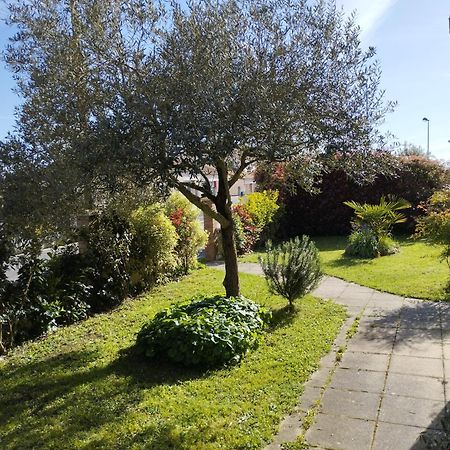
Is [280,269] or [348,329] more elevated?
[280,269]

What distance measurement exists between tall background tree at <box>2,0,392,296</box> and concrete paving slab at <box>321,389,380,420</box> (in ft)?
7.44

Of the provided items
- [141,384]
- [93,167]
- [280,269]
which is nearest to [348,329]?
[280,269]

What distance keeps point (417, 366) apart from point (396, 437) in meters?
1.47

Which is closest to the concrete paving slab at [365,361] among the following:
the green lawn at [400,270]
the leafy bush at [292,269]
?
the leafy bush at [292,269]

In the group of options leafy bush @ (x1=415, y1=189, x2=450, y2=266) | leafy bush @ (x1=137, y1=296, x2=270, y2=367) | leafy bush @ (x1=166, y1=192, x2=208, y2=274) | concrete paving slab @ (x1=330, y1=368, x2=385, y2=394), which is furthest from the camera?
leafy bush @ (x1=166, y1=192, x2=208, y2=274)

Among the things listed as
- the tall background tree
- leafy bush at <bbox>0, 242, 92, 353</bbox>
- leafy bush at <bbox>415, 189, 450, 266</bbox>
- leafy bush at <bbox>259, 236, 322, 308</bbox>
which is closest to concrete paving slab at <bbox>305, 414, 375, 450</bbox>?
the tall background tree

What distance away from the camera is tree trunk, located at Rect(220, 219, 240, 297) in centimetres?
573

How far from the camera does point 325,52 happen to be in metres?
4.44

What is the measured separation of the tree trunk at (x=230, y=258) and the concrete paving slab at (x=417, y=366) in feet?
7.01

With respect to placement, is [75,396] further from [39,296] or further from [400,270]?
[400,270]

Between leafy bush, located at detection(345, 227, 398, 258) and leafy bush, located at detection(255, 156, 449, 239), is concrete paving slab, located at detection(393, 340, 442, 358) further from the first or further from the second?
leafy bush, located at detection(255, 156, 449, 239)

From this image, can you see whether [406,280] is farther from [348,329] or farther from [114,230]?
[114,230]

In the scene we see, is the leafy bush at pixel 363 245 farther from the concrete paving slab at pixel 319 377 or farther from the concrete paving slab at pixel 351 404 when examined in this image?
the concrete paving slab at pixel 351 404

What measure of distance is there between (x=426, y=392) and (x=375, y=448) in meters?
1.10
